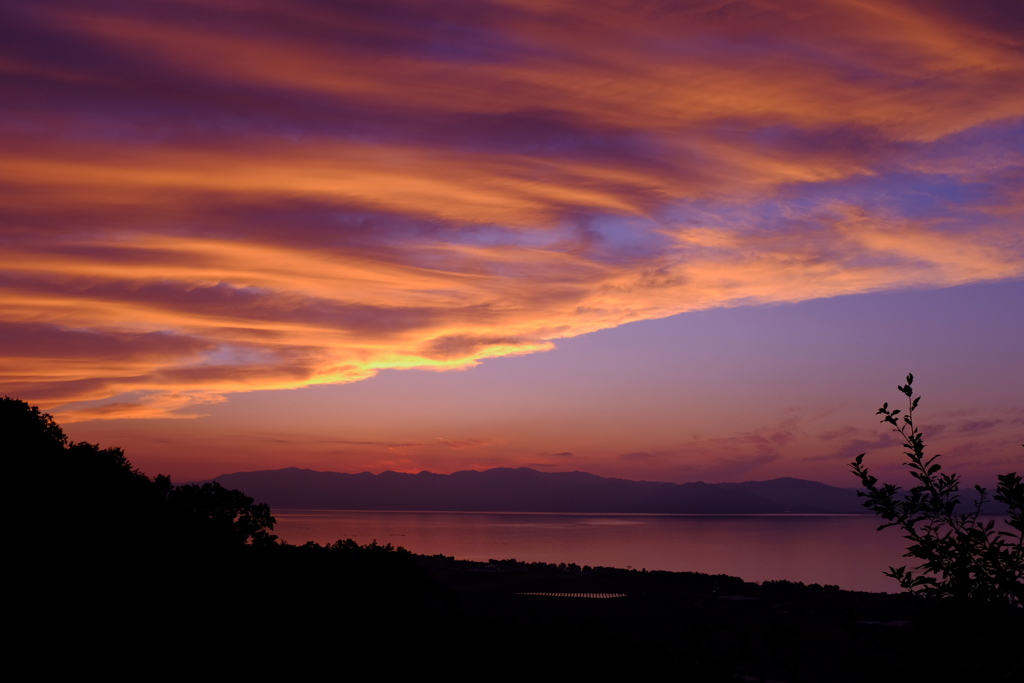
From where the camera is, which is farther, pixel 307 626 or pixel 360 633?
pixel 307 626

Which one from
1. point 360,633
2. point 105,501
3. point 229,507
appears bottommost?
point 229,507

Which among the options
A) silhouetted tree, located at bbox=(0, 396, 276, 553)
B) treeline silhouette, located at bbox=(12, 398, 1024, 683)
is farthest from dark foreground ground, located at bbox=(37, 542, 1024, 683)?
silhouetted tree, located at bbox=(0, 396, 276, 553)

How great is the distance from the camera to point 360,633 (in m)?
10.3

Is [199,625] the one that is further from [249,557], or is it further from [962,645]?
[962,645]

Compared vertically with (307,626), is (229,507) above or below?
below

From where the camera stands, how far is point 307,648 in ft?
32.3

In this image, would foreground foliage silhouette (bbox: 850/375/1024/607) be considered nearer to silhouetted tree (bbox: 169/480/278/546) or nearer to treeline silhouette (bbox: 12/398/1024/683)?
treeline silhouette (bbox: 12/398/1024/683)

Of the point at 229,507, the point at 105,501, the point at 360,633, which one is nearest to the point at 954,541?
the point at 360,633

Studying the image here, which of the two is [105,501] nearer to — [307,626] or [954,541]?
[307,626]

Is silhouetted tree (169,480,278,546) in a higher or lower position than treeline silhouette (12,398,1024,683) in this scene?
lower

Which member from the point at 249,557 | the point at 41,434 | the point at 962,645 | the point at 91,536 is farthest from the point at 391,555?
the point at 41,434

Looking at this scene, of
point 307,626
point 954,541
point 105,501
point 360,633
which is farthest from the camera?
point 105,501

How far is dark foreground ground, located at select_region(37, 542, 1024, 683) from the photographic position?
259 inches

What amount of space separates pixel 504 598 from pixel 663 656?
103957 millimetres
